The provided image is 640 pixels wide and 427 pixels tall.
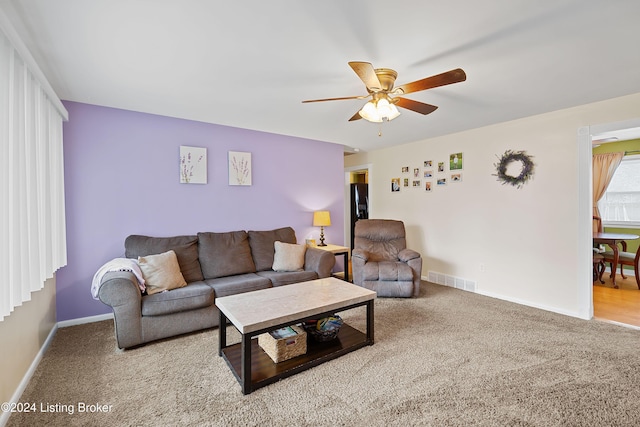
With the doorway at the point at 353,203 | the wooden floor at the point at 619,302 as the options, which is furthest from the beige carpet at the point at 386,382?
the doorway at the point at 353,203

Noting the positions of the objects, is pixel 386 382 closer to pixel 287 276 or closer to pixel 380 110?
pixel 287 276

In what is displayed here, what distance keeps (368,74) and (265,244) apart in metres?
2.58

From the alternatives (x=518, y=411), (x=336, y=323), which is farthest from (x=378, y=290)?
(x=518, y=411)

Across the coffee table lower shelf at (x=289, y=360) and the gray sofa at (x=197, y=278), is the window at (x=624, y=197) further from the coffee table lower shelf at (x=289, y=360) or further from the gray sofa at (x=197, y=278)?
the coffee table lower shelf at (x=289, y=360)

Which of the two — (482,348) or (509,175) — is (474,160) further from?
(482,348)

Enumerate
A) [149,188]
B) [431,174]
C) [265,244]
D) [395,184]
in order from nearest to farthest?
[149,188], [265,244], [431,174], [395,184]

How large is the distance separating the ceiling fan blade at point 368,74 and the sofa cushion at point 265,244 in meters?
2.40

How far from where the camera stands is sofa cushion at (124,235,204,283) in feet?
10.2

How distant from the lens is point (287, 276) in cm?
338

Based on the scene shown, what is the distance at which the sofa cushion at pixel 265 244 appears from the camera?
3704mm

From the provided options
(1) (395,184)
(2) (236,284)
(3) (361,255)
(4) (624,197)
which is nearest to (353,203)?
(1) (395,184)

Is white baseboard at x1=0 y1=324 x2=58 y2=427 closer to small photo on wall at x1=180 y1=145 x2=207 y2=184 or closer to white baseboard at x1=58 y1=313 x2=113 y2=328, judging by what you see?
white baseboard at x1=58 y1=313 x2=113 y2=328

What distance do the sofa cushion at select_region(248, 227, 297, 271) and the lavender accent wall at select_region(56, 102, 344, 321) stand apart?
271 millimetres

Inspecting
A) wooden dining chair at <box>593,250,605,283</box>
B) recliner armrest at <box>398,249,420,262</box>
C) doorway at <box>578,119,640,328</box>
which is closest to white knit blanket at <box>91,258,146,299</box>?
recliner armrest at <box>398,249,420,262</box>
